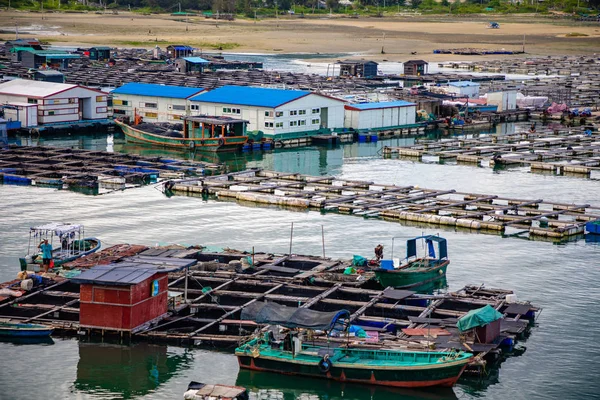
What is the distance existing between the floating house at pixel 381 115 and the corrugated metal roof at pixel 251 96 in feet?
17.0

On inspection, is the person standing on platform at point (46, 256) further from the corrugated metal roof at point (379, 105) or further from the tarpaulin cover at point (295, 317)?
the corrugated metal roof at point (379, 105)

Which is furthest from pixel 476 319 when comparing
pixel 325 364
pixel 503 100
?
pixel 503 100

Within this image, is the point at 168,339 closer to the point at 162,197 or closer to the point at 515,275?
the point at 515,275

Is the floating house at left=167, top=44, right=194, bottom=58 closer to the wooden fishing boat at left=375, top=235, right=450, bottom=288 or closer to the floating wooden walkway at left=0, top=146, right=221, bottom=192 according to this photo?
the floating wooden walkway at left=0, top=146, right=221, bottom=192

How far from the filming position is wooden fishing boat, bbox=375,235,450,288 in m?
32.3

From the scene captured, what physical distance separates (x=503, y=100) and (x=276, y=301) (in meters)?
56.3

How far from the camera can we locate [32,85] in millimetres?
70812

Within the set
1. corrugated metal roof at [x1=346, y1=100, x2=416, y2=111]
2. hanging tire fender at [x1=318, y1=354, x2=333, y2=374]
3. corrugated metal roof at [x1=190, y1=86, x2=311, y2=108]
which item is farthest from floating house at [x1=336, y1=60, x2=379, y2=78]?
hanging tire fender at [x1=318, y1=354, x2=333, y2=374]

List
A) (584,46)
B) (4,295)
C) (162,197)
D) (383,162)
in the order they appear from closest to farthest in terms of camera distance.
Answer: (4,295) → (162,197) → (383,162) → (584,46)

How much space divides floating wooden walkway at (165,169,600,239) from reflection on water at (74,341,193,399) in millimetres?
18567

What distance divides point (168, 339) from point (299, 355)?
14.0 feet

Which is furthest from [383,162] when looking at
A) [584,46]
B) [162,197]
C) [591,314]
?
[584,46]

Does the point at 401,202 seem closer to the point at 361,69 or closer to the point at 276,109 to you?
the point at 276,109

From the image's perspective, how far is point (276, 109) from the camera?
212 ft
